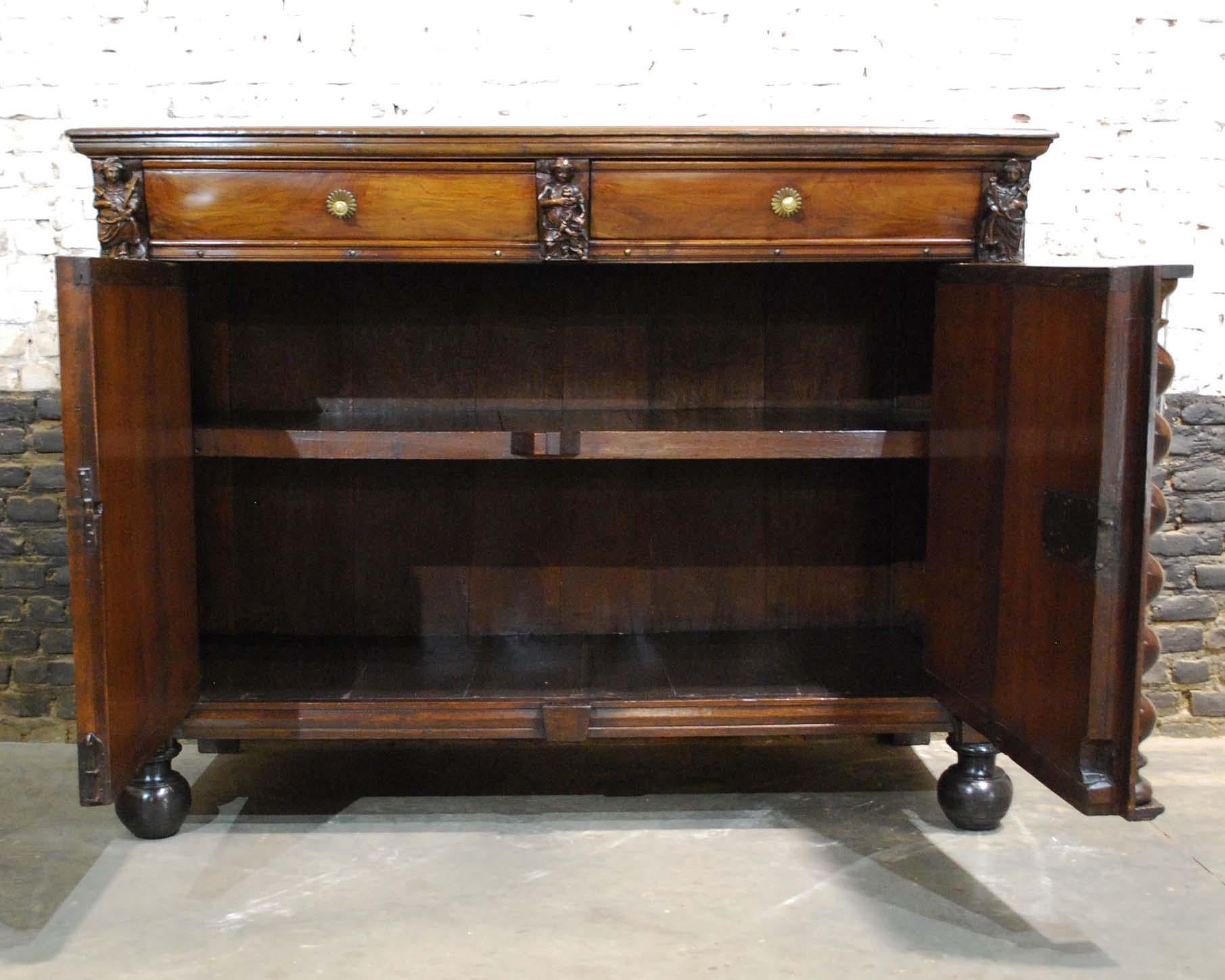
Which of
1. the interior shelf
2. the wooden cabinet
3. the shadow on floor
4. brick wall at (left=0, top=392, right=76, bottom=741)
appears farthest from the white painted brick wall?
the shadow on floor

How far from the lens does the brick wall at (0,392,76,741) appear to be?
2.99 m

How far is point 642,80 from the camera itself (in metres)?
2.93

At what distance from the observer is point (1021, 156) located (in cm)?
231

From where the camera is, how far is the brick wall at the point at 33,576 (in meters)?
2.99

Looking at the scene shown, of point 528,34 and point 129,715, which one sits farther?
point 528,34

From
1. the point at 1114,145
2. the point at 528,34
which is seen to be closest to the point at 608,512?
the point at 528,34

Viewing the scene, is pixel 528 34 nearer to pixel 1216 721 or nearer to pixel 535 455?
pixel 535 455

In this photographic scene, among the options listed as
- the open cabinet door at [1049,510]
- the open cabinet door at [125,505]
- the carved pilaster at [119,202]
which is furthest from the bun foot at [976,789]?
the carved pilaster at [119,202]

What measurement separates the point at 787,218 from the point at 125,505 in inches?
49.4

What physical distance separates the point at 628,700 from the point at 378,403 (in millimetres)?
915

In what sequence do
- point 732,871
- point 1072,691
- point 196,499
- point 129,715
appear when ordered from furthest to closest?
1. point 196,499
2. point 732,871
3. point 129,715
4. point 1072,691

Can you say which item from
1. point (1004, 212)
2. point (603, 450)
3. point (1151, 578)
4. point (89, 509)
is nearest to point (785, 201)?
point (1004, 212)

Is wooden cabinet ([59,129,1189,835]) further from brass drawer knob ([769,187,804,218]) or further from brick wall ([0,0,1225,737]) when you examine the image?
brick wall ([0,0,1225,737])

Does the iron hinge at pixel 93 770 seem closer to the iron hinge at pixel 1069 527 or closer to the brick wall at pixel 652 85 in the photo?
the brick wall at pixel 652 85
